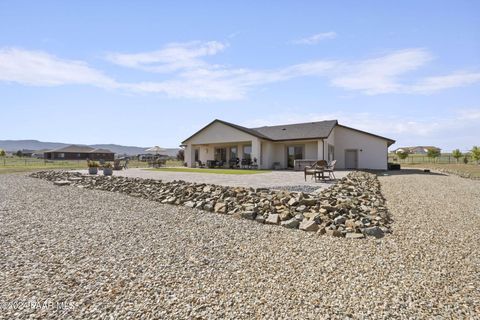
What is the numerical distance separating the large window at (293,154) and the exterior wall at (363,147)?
4102 millimetres

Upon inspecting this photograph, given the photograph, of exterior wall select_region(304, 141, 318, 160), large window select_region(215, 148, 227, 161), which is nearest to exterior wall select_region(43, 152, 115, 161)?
large window select_region(215, 148, 227, 161)

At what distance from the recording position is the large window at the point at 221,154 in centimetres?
2809

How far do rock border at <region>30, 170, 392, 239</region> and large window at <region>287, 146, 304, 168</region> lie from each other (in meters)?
15.2

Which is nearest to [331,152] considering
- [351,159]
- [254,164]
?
[351,159]

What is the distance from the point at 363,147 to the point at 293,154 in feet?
21.3

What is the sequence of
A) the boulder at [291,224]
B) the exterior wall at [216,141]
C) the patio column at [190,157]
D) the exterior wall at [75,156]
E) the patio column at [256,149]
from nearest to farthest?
the boulder at [291,224] < the patio column at [256,149] < the exterior wall at [216,141] < the patio column at [190,157] < the exterior wall at [75,156]

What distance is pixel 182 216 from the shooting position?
307 inches

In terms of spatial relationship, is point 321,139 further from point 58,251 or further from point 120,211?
point 58,251

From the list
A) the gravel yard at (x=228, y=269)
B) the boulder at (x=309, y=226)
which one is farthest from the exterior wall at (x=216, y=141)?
the boulder at (x=309, y=226)

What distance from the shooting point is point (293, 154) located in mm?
25875

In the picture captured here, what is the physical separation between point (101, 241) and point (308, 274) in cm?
402

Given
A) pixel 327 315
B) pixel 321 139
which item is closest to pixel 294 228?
pixel 327 315

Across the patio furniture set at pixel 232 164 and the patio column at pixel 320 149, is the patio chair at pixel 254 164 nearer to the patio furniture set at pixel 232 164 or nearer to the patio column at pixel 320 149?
the patio furniture set at pixel 232 164

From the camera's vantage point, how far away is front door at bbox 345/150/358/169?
26.5m
